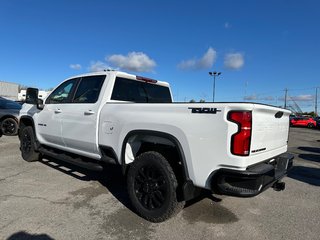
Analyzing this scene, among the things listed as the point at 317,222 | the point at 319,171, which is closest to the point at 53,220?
the point at 317,222

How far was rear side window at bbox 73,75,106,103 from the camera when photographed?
15.1 ft

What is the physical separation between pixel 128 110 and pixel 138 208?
137cm

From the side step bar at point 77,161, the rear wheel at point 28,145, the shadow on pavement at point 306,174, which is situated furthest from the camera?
the rear wheel at point 28,145

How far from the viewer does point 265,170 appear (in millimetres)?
2924

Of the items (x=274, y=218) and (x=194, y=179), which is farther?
(x=274, y=218)

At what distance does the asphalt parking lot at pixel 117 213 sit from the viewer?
3.26 metres

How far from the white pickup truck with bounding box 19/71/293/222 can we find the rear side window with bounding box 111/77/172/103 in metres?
0.02

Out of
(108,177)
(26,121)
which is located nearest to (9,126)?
(26,121)

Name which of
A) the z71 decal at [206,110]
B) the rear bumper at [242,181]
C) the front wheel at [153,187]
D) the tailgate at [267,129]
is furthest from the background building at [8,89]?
the rear bumper at [242,181]

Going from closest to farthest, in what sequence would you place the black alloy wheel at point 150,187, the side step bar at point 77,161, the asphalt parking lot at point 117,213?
the asphalt parking lot at point 117,213 → the black alloy wheel at point 150,187 → the side step bar at point 77,161

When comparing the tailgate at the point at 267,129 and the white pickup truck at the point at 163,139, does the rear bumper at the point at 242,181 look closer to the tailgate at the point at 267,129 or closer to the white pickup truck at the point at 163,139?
the white pickup truck at the point at 163,139

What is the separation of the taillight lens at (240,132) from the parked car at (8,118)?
1099 centimetres

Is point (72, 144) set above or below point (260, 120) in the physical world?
below

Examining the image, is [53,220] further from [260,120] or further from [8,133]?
[8,133]
